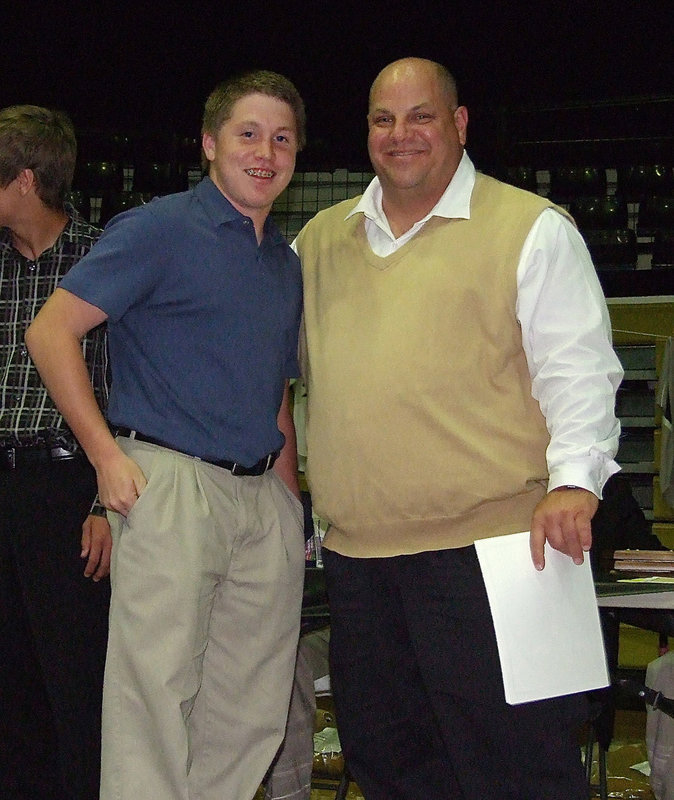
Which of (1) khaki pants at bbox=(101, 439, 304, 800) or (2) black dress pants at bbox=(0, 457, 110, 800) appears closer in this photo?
(1) khaki pants at bbox=(101, 439, 304, 800)

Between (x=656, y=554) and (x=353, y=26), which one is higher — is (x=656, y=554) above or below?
below

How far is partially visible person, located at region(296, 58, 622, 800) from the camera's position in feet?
6.20

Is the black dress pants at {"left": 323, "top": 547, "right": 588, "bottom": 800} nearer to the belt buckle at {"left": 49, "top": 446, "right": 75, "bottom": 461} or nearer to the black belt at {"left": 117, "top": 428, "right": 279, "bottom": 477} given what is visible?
the black belt at {"left": 117, "top": 428, "right": 279, "bottom": 477}

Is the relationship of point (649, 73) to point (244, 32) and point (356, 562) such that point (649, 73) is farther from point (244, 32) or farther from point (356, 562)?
point (356, 562)

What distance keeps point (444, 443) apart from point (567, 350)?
290 mm

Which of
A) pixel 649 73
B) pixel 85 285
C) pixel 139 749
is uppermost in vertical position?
pixel 649 73

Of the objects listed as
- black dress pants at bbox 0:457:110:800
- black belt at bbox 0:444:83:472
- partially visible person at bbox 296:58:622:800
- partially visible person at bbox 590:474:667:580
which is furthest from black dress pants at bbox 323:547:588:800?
partially visible person at bbox 590:474:667:580

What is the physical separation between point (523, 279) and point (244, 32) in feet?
20.6

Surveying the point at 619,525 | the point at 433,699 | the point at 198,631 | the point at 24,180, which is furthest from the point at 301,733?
the point at 619,525

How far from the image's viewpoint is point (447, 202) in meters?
2.08

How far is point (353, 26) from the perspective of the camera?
24.8 ft

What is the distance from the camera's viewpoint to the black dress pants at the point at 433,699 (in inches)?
73.9

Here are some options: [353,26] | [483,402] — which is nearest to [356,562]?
[483,402]

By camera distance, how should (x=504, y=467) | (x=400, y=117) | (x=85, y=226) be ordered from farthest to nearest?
(x=85, y=226)
(x=400, y=117)
(x=504, y=467)
